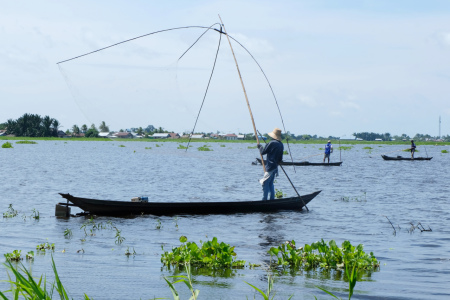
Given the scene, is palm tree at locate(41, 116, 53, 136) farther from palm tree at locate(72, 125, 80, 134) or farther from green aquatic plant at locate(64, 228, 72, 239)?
green aquatic plant at locate(64, 228, 72, 239)

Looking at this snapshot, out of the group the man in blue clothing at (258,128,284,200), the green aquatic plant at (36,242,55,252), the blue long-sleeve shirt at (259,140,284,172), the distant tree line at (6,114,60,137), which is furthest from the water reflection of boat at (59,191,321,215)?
the distant tree line at (6,114,60,137)

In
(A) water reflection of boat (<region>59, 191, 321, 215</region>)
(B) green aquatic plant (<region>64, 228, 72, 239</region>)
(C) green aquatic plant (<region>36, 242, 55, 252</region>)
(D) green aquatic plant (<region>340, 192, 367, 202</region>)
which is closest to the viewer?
(C) green aquatic plant (<region>36, 242, 55, 252</region>)

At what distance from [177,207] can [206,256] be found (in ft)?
24.1

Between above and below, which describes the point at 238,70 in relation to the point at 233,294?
above

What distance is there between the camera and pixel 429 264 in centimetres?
1189

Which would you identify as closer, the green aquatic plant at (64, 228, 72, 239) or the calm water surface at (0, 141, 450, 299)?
the calm water surface at (0, 141, 450, 299)

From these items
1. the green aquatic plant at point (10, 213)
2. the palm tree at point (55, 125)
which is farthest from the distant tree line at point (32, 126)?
the green aquatic plant at point (10, 213)

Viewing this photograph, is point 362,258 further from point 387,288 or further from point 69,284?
point 69,284

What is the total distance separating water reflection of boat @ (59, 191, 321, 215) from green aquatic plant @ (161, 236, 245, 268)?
681cm

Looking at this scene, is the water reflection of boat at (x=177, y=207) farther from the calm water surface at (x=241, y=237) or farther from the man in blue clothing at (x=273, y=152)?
the man in blue clothing at (x=273, y=152)

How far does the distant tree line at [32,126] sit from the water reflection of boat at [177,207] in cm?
13561

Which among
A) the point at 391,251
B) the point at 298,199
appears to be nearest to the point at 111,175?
the point at 298,199

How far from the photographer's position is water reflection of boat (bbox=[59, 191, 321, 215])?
17.2 meters

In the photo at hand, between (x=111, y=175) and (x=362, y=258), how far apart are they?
32104mm
